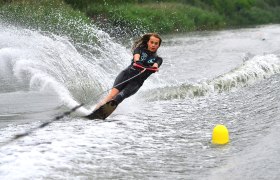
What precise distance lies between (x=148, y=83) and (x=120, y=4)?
69.7 feet

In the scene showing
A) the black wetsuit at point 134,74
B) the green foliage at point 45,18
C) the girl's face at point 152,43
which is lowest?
the black wetsuit at point 134,74

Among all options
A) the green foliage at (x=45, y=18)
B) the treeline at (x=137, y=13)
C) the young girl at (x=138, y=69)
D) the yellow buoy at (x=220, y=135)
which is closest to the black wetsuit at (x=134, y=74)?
the young girl at (x=138, y=69)

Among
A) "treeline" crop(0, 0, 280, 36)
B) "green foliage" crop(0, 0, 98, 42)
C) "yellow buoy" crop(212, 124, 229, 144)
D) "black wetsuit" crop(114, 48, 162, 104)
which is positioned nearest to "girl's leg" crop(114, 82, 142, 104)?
"black wetsuit" crop(114, 48, 162, 104)

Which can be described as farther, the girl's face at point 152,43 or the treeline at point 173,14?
the treeline at point 173,14

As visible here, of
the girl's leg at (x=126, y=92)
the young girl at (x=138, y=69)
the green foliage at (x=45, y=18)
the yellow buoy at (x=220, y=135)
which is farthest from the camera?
the green foliage at (x=45, y=18)

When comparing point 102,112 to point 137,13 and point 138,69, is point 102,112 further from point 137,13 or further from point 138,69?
point 137,13

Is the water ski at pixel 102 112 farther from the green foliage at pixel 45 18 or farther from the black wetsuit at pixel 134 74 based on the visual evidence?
the green foliage at pixel 45 18

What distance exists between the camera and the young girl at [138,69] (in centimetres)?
826

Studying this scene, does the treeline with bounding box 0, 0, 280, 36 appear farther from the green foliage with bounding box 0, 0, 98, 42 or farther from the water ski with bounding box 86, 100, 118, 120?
the water ski with bounding box 86, 100, 118, 120

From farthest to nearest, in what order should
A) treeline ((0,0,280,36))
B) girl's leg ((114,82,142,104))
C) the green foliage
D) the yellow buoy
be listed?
treeline ((0,0,280,36)) → the green foliage → girl's leg ((114,82,142,104)) → the yellow buoy

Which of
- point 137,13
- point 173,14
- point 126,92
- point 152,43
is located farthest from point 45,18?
point 173,14

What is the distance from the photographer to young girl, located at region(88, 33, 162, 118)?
27.1 ft

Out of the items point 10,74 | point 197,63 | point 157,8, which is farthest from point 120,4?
point 10,74

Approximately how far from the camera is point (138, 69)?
848cm
